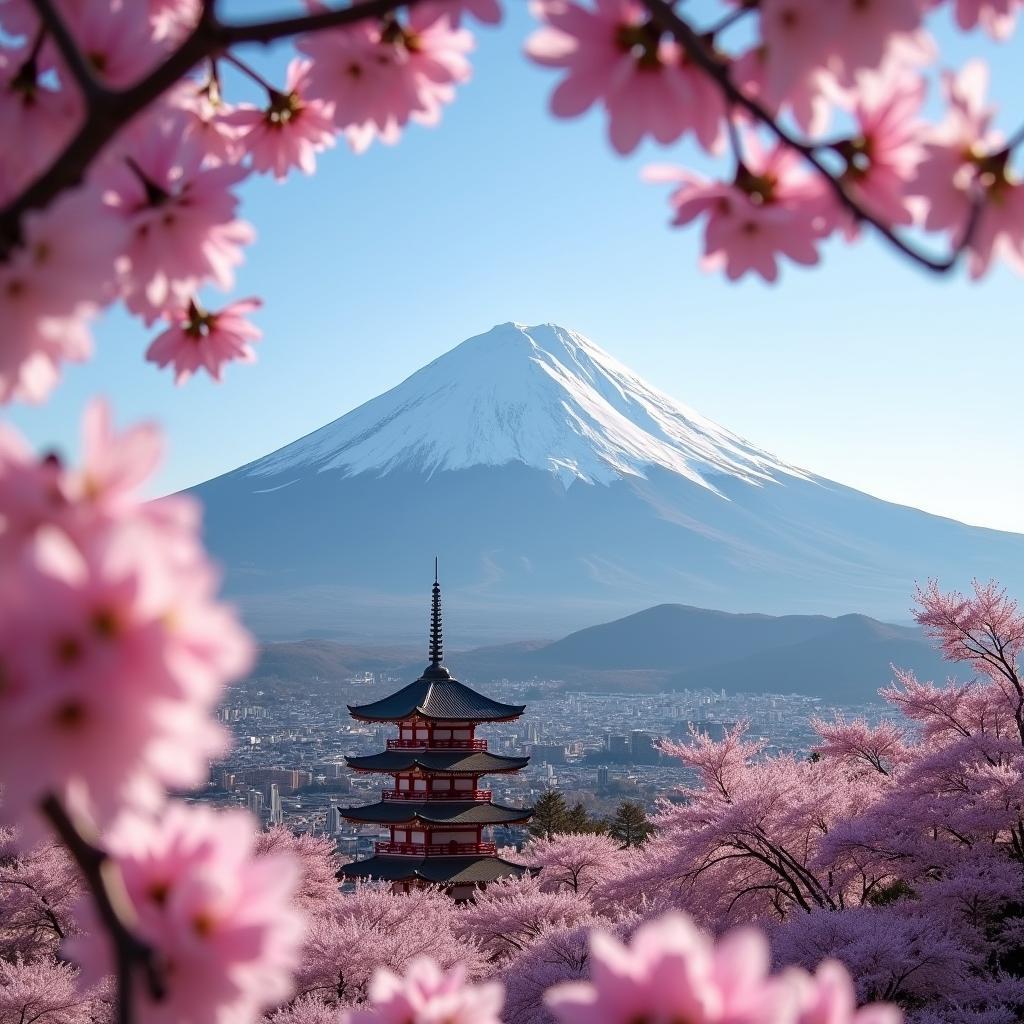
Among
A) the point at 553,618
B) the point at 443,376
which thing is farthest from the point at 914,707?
the point at 443,376

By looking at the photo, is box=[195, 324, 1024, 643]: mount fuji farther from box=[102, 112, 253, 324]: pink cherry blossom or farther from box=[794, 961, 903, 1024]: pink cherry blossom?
box=[794, 961, 903, 1024]: pink cherry blossom

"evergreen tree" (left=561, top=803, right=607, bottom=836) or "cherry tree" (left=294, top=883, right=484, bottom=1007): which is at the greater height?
"cherry tree" (left=294, top=883, right=484, bottom=1007)

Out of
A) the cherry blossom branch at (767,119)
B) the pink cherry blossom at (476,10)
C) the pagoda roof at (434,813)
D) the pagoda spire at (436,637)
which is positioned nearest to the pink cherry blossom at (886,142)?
the cherry blossom branch at (767,119)

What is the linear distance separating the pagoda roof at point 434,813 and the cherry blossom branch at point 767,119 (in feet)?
53.2

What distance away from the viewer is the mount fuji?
118625 millimetres

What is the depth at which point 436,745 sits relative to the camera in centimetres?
1750

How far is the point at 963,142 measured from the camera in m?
1.00

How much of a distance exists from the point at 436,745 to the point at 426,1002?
1681 centimetres

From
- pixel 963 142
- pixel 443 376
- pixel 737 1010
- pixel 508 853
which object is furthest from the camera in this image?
pixel 443 376

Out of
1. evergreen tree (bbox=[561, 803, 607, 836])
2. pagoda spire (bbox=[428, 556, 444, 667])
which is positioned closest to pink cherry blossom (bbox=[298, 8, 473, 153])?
pagoda spire (bbox=[428, 556, 444, 667])

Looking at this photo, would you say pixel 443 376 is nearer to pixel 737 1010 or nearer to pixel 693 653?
pixel 693 653

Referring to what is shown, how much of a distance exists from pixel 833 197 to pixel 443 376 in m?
126

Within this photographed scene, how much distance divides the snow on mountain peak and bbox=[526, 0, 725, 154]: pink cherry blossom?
394ft

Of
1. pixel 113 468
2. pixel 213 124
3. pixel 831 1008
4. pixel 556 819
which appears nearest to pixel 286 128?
pixel 213 124
